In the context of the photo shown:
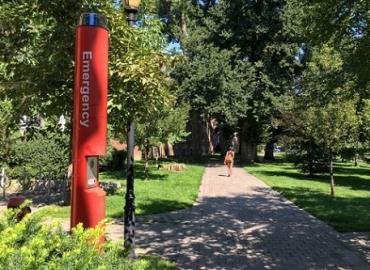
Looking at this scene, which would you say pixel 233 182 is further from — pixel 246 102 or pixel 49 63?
pixel 49 63

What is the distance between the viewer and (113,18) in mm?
7199

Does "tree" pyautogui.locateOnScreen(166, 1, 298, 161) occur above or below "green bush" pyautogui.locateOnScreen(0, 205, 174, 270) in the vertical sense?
above

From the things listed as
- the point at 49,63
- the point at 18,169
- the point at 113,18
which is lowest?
the point at 18,169

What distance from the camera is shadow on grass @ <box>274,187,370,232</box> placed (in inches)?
471

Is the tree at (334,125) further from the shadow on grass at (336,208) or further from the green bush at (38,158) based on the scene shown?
the green bush at (38,158)

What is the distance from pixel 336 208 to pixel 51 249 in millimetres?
12357

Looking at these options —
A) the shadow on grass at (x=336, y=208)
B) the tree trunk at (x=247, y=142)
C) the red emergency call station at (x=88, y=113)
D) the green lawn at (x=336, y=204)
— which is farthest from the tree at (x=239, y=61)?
the red emergency call station at (x=88, y=113)

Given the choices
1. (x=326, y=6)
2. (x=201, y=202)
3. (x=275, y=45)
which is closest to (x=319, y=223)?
(x=201, y=202)

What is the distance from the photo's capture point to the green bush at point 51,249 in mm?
3020

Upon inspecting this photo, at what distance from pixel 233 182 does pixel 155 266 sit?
15314 millimetres

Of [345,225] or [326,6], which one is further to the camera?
[345,225]

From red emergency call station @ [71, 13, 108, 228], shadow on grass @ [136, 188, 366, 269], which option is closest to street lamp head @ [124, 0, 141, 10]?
red emergency call station @ [71, 13, 108, 228]

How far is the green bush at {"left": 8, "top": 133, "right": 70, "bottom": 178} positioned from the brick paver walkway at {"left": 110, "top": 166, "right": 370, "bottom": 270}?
5.42 metres

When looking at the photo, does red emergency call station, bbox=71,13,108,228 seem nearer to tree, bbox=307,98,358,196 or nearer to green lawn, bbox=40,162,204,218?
green lawn, bbox=40,162,204,218
